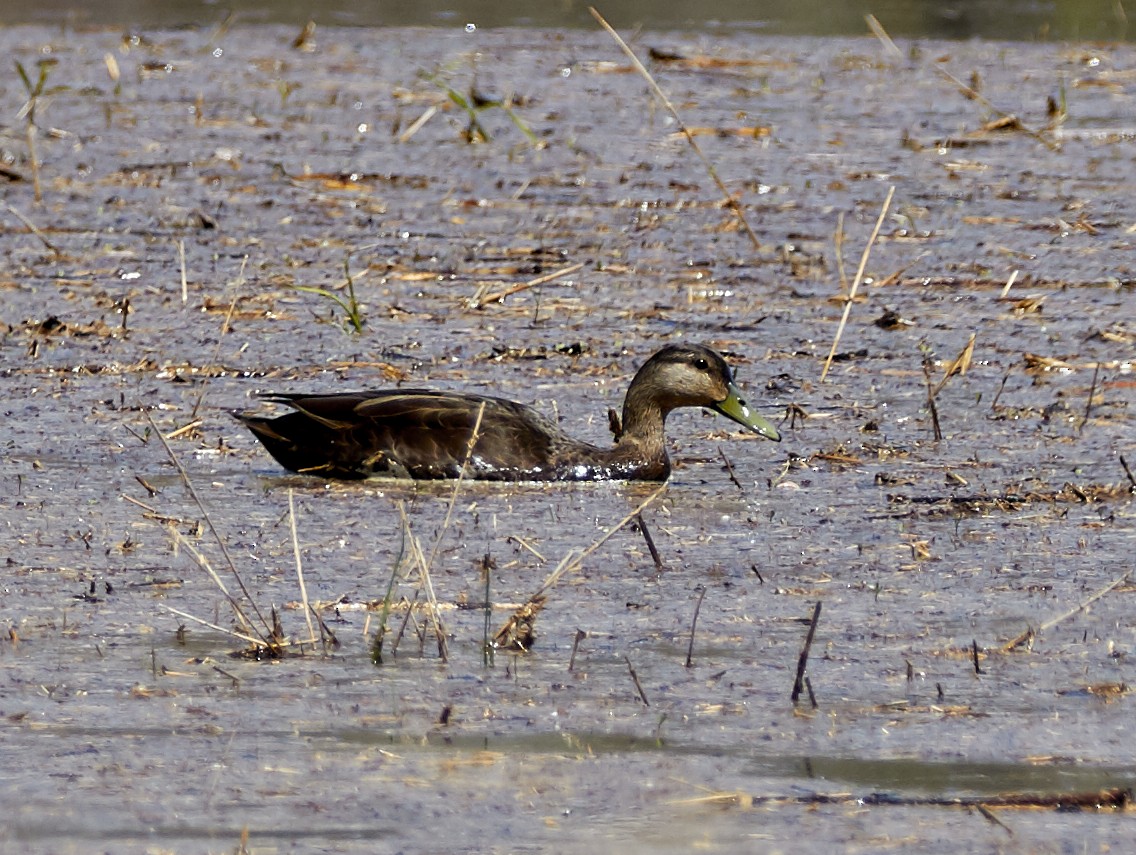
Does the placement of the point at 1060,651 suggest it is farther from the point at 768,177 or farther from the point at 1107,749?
the point at 768,177

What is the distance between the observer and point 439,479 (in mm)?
7328

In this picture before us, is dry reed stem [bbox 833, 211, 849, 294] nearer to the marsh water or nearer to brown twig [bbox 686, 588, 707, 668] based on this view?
the marsh water

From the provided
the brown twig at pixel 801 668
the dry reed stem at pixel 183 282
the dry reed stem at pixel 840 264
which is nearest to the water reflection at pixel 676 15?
the dry reed stem at pixel 840 264

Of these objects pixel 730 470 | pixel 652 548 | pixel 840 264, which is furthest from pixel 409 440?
pixel 840 264

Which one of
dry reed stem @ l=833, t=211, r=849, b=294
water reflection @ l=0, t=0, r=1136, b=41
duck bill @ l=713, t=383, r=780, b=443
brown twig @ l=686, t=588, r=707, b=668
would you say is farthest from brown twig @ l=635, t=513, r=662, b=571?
water reflection @ l=0, t=0, r=1136, b=41

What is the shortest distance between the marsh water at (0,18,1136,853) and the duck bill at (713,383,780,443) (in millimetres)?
87

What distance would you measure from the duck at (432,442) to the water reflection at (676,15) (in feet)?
39.7

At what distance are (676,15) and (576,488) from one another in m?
13.4

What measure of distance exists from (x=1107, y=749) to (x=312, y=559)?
7.47 ft

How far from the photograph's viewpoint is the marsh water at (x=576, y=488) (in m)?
4.44

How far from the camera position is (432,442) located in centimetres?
726

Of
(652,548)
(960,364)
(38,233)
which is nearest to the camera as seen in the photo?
(652,548)

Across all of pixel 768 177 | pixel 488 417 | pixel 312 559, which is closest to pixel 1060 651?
pixel 312 559

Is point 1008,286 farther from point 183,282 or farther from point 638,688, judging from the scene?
point 638,688
